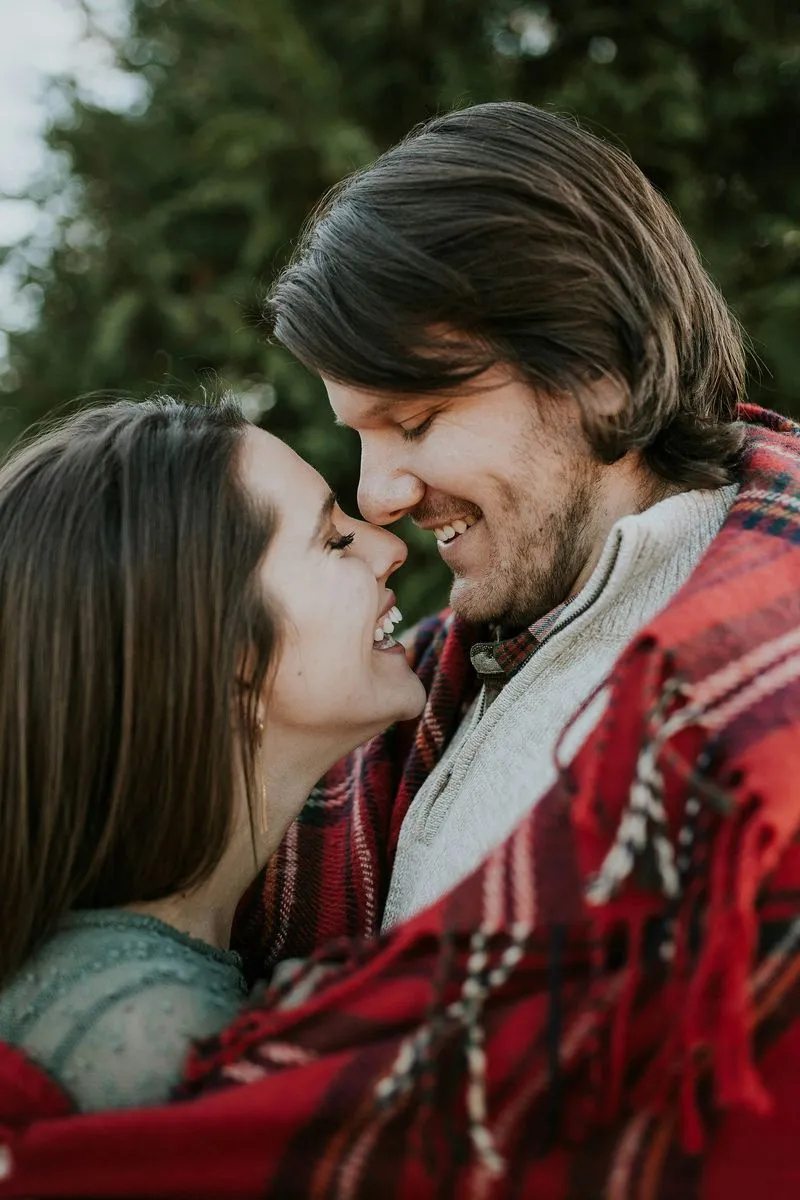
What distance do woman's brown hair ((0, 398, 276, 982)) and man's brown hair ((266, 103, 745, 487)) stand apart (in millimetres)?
409

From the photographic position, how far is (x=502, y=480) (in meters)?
1.78

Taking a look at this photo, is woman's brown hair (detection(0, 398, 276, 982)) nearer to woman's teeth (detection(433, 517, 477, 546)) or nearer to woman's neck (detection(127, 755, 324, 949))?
woman's neck (detection(127, 755, 324, 949))

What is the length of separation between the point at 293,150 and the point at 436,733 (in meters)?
1.86

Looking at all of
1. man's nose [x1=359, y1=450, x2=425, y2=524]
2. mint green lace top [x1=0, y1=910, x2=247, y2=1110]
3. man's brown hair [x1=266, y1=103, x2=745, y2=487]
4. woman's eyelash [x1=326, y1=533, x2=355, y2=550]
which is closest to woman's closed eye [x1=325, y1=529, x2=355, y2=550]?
woman's eyelash [x1=326, y1=533, x2=355, y2=550]

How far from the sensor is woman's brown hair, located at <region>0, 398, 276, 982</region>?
1.41 metres

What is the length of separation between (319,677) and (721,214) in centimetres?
206

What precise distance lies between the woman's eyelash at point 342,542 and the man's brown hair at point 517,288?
239 mm

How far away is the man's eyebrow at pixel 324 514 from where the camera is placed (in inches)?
64.9

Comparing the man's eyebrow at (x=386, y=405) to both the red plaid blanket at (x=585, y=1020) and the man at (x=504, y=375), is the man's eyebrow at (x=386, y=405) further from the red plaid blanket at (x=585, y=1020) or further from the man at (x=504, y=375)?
the red plaid blanket at (x=585, y=1020)

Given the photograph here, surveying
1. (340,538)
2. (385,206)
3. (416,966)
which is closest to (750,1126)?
(416,966)

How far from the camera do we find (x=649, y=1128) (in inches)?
40.2

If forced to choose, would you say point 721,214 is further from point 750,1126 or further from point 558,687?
point 750,1126

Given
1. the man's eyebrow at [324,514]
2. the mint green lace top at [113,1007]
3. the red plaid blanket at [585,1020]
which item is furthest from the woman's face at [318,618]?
the red plaid blanket at [585,1020]

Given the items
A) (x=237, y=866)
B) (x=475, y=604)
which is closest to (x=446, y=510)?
(x=475, y=604)
